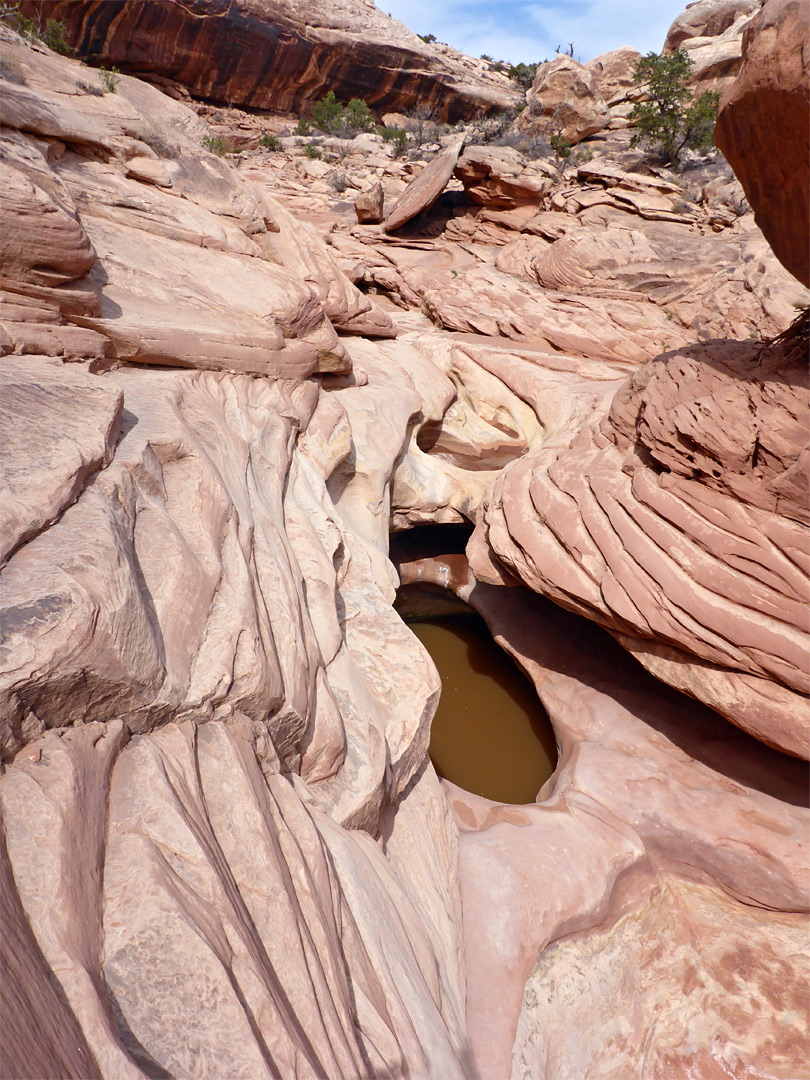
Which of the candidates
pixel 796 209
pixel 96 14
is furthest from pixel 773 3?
pixel 96 14

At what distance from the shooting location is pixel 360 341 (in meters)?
9.06

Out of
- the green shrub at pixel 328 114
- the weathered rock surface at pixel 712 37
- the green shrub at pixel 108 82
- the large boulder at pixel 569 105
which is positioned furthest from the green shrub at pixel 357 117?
the green shrub at pixel 108 82

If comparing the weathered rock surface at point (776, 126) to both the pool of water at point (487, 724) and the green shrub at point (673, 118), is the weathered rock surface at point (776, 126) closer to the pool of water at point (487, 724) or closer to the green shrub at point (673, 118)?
the pool of water at point (487, 724)

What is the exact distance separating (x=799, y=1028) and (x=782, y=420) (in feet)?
13.5

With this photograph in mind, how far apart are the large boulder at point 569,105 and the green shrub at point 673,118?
215 cm

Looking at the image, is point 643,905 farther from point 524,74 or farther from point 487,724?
point 524,74

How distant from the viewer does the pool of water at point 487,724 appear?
591cm

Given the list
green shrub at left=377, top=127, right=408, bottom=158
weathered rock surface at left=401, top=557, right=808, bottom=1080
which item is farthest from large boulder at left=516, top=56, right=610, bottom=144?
weathered rock surface at left=401, top=557, right=808, bottom=1080

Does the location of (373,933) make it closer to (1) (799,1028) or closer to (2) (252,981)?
(2) (252,981)

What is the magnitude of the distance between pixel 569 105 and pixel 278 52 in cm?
1425

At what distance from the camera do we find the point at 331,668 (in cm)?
404

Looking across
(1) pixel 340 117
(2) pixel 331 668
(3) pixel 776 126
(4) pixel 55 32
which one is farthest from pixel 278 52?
(2) pixel 331 668

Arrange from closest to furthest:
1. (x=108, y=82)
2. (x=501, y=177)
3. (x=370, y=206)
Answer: (x=108, y=82), (x=501, y=177), (x=370, y=206)

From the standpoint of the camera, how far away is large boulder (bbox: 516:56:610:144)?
1891 centimetres
